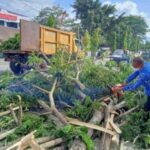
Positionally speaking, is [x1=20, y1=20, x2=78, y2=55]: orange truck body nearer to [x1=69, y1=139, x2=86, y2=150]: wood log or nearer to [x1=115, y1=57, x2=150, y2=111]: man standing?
[x1=115, y1=57, x2=150, y2=111]: man standing

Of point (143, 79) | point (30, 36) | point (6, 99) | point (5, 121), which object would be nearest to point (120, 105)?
point (143, 79)

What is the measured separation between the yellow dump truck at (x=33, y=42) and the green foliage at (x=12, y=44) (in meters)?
0.27

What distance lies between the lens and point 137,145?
6.39 m

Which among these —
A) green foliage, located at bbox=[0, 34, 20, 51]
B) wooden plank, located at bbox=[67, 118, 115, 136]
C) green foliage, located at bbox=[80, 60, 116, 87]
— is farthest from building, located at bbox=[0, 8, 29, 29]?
wooden plank, located at bbox=[67, 118, 115, 136]

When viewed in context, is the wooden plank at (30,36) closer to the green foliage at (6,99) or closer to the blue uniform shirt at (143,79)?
the green foliage at (6,99)

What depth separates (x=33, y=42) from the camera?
46.7 feet

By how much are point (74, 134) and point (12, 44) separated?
10.1 m

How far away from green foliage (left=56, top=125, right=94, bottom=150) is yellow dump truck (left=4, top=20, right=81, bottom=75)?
24.4 feet

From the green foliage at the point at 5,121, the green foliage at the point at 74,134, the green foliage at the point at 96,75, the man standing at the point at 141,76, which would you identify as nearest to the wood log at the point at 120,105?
the man standing at the point at 141,76

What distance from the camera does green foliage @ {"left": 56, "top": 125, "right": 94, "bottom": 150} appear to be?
5680 mm

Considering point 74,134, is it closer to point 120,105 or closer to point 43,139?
point 43,139

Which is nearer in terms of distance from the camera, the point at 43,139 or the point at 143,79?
the point at 43,139

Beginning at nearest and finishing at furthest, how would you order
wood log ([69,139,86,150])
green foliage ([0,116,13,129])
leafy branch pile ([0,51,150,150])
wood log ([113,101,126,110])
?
1. wood log ([69,139,86,150])
2. leafy branch pile ([0,51,150,150])
3. green foliage ([0,116,13,129])
4. wood log ([113,101,126,110])

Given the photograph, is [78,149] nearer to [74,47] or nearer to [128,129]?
[128,129]
